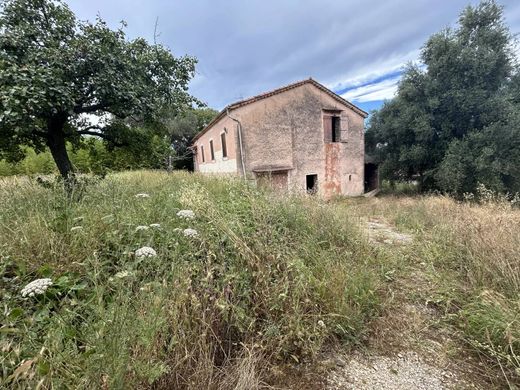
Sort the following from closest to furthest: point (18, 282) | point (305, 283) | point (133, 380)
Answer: point (133, 380)
point (18, 282)
point (305, 283)

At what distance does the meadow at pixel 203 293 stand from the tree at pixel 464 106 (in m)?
9.96

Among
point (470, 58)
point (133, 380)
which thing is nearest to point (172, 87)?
point (133, 380)

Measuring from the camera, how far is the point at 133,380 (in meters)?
1.26

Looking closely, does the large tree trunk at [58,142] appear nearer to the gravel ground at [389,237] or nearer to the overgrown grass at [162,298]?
the overgrown grass at [162,298]

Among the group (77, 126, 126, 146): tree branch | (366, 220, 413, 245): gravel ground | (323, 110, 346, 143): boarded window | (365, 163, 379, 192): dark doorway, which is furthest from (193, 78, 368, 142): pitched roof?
(366, 220, 413, 245): gravel ground

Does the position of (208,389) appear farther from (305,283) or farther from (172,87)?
(172,87)

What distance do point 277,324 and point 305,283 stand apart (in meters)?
0.41

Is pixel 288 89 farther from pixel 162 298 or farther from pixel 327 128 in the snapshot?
pixel 162 298

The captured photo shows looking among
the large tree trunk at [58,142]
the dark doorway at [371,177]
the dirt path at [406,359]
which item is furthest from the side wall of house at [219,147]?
the dark doorway at [371,177]

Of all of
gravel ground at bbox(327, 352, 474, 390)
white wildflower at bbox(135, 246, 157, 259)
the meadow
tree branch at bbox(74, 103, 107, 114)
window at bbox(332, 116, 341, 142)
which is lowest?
gravel ground at bbox(327, 352, 474, 390)

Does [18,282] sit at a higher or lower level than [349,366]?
higher

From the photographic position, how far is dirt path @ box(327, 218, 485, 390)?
1.70 m

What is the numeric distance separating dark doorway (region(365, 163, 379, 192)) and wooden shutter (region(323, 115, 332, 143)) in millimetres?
4832

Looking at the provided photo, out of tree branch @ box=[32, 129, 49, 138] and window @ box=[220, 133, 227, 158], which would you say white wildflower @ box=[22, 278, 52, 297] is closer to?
tree branch @ box=[32, 129, 49, 138]
